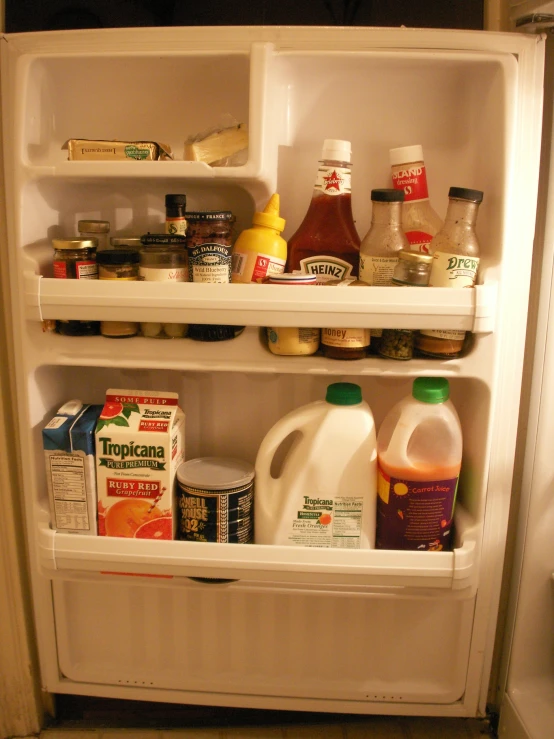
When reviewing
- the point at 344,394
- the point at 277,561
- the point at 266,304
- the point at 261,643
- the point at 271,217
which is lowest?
the point at 261,643

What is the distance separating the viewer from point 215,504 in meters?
0.94

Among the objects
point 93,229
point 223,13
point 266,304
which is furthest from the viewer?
point 223,13

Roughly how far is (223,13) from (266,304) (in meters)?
0.57

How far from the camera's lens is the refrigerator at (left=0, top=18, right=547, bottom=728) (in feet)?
2.85

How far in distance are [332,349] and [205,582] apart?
0.45 meters

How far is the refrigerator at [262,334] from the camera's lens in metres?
0.87

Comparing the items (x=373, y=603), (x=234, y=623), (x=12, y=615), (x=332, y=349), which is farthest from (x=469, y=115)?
(x=12, y=615)

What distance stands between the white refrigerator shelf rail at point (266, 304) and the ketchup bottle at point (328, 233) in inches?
3.8

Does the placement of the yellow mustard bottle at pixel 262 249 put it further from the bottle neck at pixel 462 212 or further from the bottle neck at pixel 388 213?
the bottle neck at pixel 462 212

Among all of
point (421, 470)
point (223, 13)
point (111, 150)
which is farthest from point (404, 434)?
point (223, 13)

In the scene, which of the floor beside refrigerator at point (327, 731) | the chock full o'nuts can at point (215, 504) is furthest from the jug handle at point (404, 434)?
the floor beside refrigerator at point (327, 731)

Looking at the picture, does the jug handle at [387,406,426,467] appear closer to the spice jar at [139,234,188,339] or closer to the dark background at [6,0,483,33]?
the spice jar at [139,234,188,339]

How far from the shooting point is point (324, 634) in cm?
111

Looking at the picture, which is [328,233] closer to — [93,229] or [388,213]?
[388,213]
